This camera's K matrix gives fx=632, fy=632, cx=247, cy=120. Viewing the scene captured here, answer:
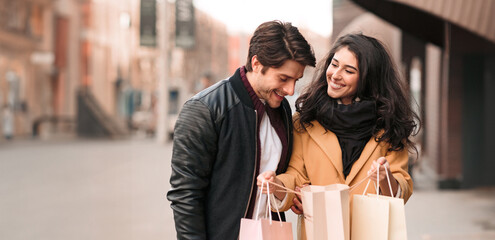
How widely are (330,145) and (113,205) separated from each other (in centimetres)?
672

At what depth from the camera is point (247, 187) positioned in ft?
8.66

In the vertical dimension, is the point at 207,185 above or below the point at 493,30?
below

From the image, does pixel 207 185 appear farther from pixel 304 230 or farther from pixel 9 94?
pixel 9 94

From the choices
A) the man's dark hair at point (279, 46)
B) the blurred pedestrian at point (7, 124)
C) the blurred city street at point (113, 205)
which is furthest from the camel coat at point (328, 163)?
the blurred pedestrian at point (7, 124)

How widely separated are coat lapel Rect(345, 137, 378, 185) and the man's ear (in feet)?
1.98

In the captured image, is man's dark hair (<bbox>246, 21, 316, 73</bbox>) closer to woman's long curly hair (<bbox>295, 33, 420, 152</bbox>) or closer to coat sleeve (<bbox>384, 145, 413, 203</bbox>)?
woman's long curly hair (<bbox>295, 33, 420, 152</bbox>)

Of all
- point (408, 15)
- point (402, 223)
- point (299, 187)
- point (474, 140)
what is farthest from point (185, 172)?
point (474, 140)

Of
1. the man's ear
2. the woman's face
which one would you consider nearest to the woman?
the woman's face

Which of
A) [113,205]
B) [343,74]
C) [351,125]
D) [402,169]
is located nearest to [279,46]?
[343,74]

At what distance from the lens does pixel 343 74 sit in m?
2.84

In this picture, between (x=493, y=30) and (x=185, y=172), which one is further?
(x=493, y=30)

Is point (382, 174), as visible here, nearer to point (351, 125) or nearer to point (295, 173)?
point (351, 125)

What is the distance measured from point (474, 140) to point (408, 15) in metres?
3.70

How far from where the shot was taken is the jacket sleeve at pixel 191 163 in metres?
2.57
